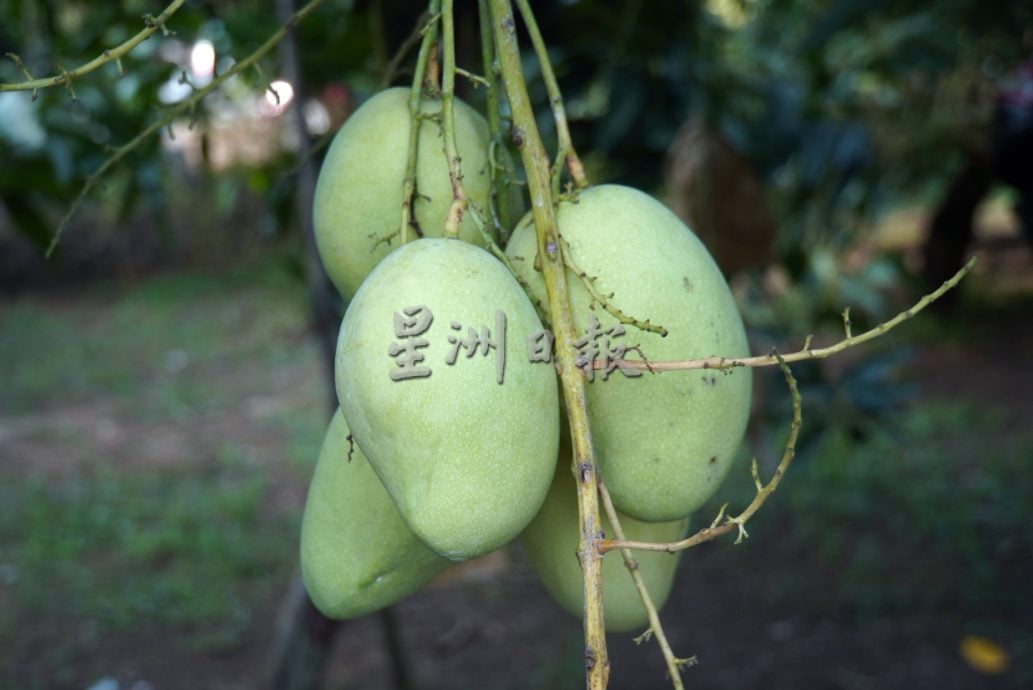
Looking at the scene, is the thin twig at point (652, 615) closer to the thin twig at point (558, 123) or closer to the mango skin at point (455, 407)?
the mango skin at point (455, 407)

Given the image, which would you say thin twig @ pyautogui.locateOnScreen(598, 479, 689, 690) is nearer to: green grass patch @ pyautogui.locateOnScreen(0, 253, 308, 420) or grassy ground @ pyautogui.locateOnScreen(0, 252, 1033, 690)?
grassy ground @ pyautogui.locateOnScreen(0, 252, 1033, 690)

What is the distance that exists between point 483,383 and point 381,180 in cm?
27

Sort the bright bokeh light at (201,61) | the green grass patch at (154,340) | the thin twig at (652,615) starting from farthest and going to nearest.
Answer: the green grass patch at (154,340) → the bright bokeh light at (201,61) → the thin twig at (652,615)

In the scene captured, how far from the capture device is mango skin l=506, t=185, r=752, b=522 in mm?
806

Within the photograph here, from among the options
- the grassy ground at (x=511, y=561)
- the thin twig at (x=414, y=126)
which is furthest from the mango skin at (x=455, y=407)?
the grassy ground at (x=511, y=561)

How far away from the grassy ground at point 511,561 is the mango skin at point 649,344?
1372 millimetres

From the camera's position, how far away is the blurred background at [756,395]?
1887 mm

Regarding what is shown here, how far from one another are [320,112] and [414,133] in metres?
2.10

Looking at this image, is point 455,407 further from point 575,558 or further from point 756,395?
point 756,395

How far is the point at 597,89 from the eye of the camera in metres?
2.11

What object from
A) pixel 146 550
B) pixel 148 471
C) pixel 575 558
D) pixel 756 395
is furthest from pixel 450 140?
pixel 148 471

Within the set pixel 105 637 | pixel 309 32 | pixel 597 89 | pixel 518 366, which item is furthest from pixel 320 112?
pixel 518 366

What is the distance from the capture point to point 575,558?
0.85 m

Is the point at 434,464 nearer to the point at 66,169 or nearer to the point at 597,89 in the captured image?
the point at 66,169
